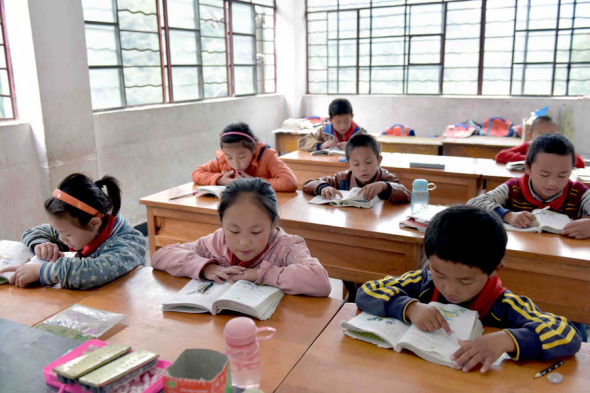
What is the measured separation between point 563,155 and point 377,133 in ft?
14.4

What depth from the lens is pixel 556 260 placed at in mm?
1756

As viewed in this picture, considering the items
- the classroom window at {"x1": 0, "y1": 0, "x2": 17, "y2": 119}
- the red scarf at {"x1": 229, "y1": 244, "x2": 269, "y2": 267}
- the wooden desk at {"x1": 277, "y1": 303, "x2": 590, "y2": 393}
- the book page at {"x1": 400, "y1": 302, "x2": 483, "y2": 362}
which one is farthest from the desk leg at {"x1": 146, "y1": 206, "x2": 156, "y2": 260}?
the book page at {"x1": 400, "y1": 302, "x2": 483, "y2": 362}

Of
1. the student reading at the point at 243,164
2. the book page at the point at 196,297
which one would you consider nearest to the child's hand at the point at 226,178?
the student reading at the point at 243,164

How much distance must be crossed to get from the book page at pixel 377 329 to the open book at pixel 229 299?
231mm

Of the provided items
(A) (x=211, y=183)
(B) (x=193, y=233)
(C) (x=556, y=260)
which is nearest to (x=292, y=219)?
(B) (x=193, y=233)

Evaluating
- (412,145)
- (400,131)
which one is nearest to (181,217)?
(412,145)

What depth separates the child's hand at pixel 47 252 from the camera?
167 cm

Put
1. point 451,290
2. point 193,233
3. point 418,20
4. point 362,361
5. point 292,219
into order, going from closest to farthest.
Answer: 1. point 362,361
2. point 451,290
3. point 292,219
4. point 193,233
5. point 418,20

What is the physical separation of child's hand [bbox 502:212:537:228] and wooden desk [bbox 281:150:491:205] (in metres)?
1.14

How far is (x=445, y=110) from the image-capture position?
5.95m

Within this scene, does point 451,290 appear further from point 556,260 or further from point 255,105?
point 255,105

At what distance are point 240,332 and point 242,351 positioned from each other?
44 millimetres

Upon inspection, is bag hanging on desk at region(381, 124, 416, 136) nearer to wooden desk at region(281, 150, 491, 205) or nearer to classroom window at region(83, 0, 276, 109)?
classroom window at region(83, 0, 276, 109)

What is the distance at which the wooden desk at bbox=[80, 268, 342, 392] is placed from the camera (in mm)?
1118
